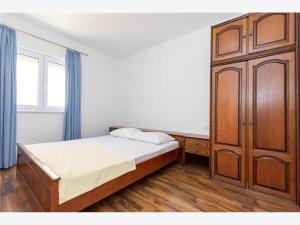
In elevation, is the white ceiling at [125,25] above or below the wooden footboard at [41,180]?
above

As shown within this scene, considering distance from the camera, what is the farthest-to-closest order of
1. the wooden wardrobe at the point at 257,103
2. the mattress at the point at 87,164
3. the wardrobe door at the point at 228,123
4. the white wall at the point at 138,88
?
the white wall at the point at 138,88 → the wardrobe door at the point at 228,123 → the wooden wardrobe at the point at 257,103 → the mattress at the point at 87,164

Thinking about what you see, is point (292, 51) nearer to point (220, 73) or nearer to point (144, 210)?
point (220, 73)

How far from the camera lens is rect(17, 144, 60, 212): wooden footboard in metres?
1.21

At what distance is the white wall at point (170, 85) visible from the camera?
2.98 m

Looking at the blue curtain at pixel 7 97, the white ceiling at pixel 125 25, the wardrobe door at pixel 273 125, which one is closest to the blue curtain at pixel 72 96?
the white ceiling at pixel 125 25

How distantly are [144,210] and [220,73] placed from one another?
205 centimetres

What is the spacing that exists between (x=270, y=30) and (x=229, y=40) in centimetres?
46

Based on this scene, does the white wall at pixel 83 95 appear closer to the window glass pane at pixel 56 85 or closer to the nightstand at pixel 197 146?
the window glass pane at pixel 56 85

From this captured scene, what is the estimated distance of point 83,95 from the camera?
12.3 feet

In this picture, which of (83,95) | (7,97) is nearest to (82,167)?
(7,97)

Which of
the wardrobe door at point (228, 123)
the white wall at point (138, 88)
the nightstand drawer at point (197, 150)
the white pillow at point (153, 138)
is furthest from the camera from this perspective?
the white wall at point (138, 88)

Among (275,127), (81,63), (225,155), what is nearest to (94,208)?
(225,155)

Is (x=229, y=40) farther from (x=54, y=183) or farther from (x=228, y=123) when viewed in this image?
(x=54, y=183)

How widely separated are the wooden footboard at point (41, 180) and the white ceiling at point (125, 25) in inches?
89.9
